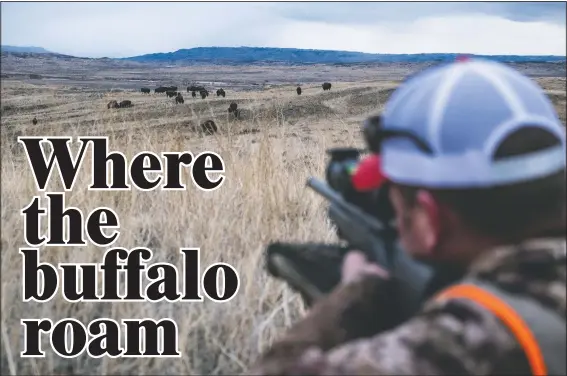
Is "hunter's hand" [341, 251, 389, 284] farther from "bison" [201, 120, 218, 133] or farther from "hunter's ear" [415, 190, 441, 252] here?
"bison" [201, 120, 218, 133]

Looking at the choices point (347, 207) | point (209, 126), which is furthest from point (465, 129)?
point (209, 126)

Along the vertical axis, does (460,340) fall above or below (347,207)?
below

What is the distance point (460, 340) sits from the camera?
0.97m

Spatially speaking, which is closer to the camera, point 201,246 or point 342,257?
point 342,257

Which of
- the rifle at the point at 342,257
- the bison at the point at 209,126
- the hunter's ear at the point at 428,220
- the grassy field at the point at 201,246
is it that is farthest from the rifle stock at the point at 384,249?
the bison at the point at 209,126

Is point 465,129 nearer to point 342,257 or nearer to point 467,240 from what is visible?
point 467,240

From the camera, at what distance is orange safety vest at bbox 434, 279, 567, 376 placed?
982 mm

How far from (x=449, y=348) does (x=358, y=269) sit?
370 mm

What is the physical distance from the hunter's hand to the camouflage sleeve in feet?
0.87

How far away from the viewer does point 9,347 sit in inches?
70.1

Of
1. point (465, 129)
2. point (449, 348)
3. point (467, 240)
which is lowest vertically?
Result: point (449, 348)

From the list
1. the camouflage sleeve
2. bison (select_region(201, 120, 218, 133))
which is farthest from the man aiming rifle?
bison (select_region(201, 120, 218, 133))

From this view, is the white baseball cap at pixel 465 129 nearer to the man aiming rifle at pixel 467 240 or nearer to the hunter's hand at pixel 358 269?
the man aiming rifle at pixel 467 240

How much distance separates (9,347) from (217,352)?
0.55 meters
